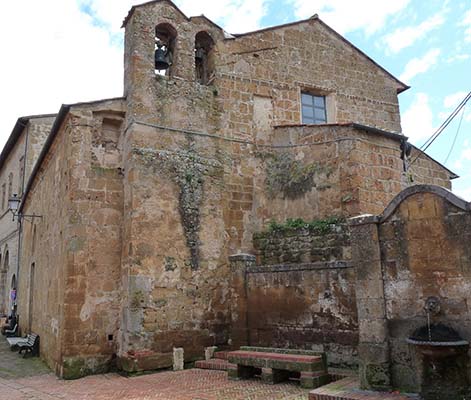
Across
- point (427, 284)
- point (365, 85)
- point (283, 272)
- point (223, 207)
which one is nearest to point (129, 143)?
point (223, 207)

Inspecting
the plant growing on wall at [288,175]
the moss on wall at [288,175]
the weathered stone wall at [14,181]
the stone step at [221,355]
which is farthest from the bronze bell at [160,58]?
the weathered stone wall at [14,181]

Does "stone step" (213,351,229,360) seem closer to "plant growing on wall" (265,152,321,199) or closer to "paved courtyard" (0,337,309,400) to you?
"paved courtyard" (0,337,309,400)

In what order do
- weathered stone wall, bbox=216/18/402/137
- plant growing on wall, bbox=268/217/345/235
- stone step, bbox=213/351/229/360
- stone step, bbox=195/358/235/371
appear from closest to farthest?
stone step, bbox=195/358/235/371 < stone step, bbox=213/351/229/360 < plant growing on wall, bbox=268/217/345/235 < weathered stone wall, bbox=216/18/402/137

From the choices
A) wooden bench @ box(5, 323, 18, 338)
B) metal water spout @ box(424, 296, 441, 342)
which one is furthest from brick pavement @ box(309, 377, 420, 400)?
wooden bench @ box(5, 323, 18, 338)

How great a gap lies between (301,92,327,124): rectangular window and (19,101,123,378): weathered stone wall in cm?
543

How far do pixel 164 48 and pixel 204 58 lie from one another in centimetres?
124

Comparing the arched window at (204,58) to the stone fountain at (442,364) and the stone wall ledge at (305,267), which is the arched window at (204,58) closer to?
the stone wall ledge at (305,267)

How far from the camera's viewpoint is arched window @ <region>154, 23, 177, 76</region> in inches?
432

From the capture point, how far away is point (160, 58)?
10906mm

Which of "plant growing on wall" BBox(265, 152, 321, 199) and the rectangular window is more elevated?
the rectangular window

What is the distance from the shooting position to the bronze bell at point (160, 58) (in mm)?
10908

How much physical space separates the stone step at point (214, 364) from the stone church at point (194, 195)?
36 cm

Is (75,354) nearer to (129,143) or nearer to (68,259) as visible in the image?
(68,259)

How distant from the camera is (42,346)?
39.8 feet
